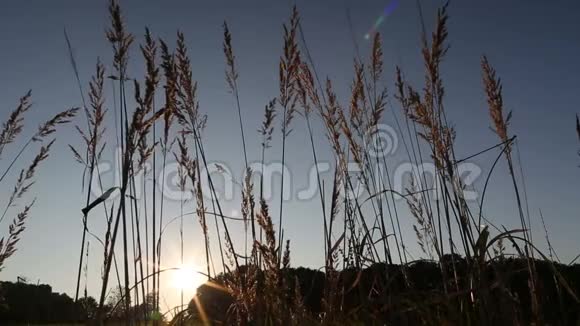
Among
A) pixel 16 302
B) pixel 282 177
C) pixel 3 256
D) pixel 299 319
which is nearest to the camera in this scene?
pixel 299 319

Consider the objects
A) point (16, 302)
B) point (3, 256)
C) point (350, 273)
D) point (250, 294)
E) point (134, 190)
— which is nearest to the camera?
point (250, 294)

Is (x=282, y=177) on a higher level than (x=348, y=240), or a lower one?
higher

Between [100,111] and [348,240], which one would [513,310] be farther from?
[100,111]

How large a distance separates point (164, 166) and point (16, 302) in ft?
56.1

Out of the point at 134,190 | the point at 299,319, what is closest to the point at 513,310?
the point at 299,319

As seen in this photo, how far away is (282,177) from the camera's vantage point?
3.22 metres

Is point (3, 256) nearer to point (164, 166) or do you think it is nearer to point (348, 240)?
point (164, 166)

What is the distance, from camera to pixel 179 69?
261cm

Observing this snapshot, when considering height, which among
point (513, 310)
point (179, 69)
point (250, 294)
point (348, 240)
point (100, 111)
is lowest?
point (513, 310)

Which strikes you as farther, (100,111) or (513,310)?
(100,111)

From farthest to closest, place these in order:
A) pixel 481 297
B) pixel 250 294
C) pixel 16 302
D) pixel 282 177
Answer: pixel 16 302 → pixel 282 177 → pixel 250 294 → pixel 481 297

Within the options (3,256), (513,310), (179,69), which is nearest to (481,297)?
(513,310)

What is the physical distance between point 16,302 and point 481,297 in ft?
61.5

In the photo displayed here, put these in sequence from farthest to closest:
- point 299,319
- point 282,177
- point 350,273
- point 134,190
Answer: point 282,177, point 350,273, point 134,190, point 299,319
